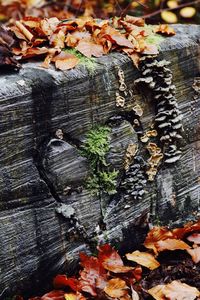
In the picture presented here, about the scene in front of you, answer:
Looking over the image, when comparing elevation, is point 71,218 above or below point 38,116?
below

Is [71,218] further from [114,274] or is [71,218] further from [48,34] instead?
[48,34]

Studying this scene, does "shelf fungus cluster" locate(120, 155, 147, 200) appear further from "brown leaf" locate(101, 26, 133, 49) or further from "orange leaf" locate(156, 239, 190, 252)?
"brown leaf" locate(101, 26, 133, 49)

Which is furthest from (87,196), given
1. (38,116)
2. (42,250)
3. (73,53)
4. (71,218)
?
(73,53)

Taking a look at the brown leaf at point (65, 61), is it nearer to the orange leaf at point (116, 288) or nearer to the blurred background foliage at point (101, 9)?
the orange leaf at point (116, 288)

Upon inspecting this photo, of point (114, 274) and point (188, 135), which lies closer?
point (114, 274)

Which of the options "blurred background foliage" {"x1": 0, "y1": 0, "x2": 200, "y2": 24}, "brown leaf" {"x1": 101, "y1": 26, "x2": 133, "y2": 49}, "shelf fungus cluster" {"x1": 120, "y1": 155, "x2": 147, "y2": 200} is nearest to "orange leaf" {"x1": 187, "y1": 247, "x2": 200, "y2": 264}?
"shelf fungus cluster" {"x1": 120, "y1": 155, "x2": 147, "y2": 200}

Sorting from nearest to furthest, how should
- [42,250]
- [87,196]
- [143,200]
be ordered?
[42,250], [87,196], [143,200]

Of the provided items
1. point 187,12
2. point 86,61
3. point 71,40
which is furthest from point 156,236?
point 187,12
